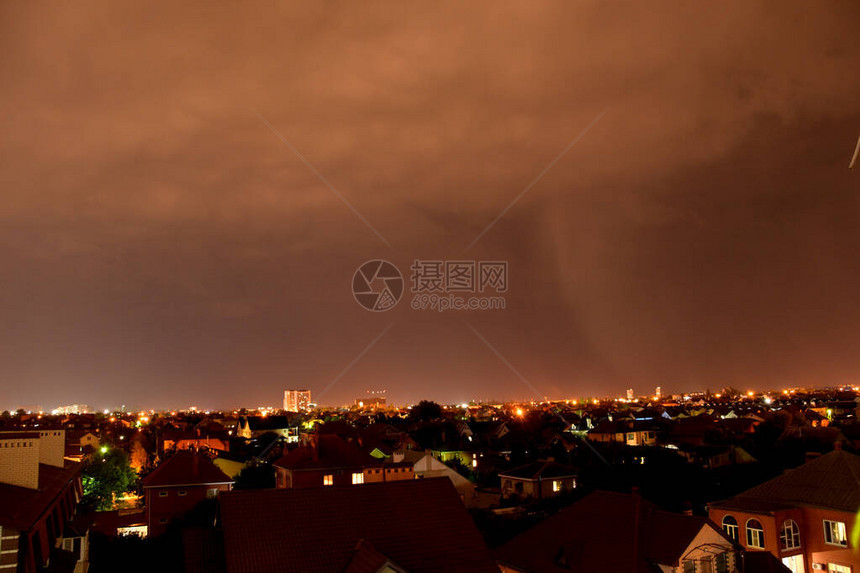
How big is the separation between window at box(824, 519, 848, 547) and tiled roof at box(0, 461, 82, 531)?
30183mm

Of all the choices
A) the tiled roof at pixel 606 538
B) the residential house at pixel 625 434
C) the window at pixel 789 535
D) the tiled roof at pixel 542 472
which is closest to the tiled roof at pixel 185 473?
the tiled roof at pixel 542 472

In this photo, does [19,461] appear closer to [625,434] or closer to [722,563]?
[722,563]

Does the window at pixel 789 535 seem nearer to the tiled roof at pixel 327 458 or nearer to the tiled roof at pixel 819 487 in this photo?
the tiled roof at pixel 819 487

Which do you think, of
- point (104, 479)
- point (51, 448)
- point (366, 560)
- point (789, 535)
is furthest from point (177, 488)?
point (789, 535)

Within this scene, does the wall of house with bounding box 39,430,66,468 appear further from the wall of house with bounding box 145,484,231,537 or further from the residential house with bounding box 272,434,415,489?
the residential house with bounding box 272,434,415,489

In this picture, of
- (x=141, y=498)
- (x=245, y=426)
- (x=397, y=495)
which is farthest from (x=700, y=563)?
(x=245, y=426)

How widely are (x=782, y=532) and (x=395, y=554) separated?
20.2 meters

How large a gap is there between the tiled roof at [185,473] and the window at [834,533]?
32.2 metres

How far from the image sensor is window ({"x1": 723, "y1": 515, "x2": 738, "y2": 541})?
29216 millimetres

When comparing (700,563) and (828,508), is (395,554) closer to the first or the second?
(700,563)

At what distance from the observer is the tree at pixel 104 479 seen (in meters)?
43.8

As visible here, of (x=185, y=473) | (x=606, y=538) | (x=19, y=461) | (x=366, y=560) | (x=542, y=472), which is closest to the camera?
(x=366, y=560)

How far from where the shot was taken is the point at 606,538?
71.7 ft

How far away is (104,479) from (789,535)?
43.2 meters
